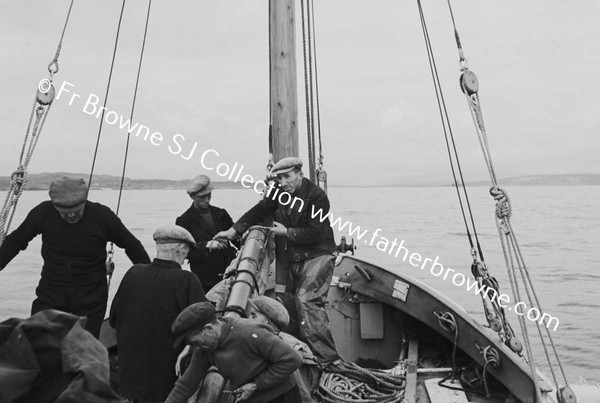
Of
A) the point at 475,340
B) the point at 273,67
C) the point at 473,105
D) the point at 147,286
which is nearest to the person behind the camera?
the point at 147,286

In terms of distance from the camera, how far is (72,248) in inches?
159

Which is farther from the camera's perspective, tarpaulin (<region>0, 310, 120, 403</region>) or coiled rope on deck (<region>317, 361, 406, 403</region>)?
coiled rope on deck (<region>317, 361, 406, 403</region>)

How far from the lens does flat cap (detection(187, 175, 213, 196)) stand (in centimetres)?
527

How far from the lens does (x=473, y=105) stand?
527 cm

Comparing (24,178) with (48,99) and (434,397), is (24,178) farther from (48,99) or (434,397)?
(434,397)

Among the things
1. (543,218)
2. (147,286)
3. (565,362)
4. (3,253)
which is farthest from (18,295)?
(543,218)

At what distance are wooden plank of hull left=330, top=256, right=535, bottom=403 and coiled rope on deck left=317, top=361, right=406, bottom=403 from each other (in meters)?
0.63

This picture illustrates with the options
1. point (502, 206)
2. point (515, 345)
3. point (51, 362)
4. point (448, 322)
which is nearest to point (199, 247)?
point (448, 322)

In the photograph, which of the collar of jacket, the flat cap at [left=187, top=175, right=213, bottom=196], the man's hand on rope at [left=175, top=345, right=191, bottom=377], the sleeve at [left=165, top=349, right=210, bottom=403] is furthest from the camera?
the flat cap at [left=187, top=175, right=213, bottom=196]

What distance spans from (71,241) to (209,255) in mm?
1454

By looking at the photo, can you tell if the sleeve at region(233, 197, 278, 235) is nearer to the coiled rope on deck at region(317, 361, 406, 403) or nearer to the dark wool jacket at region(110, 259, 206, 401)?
the coiled rope on deck at region(317, 361, 406, 403)

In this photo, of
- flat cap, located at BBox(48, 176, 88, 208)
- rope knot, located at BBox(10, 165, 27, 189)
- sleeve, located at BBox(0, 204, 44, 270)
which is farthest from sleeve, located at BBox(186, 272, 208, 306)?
rope knot, located at BBox(10, 165, 27, 189)

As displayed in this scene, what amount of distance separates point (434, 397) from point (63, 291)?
2.65 metres

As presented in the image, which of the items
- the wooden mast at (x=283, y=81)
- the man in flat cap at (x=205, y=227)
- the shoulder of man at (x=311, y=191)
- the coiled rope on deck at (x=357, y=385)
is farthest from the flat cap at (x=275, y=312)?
the wooden mast at (x=283, y=81)
